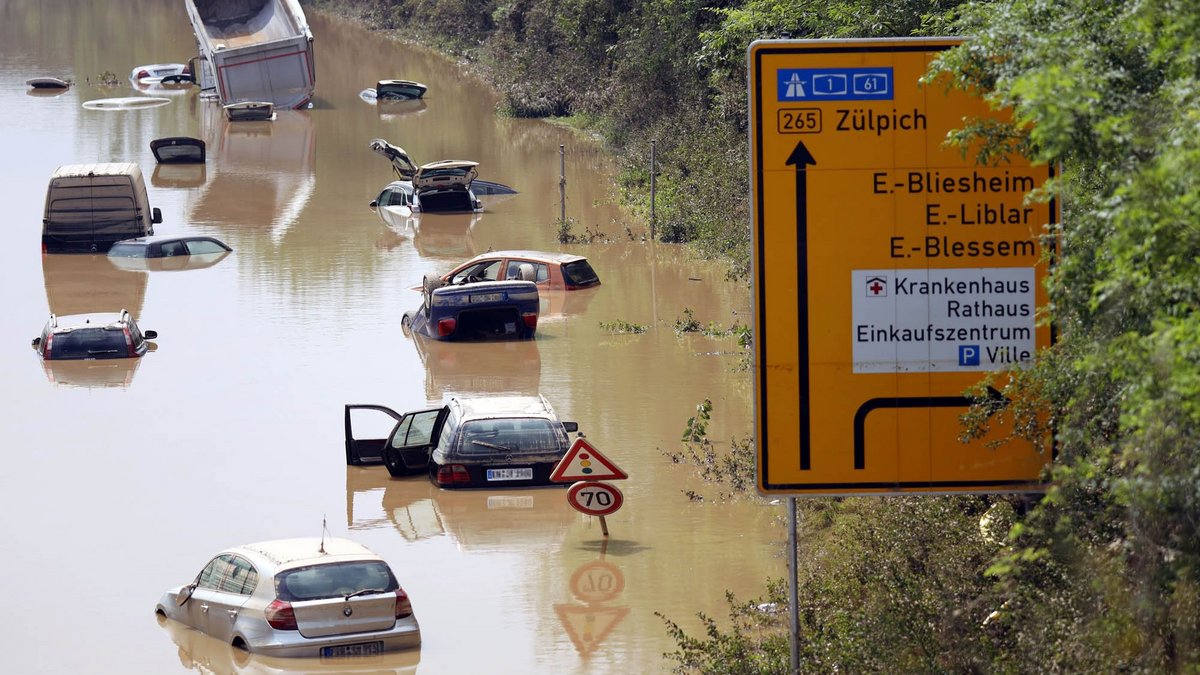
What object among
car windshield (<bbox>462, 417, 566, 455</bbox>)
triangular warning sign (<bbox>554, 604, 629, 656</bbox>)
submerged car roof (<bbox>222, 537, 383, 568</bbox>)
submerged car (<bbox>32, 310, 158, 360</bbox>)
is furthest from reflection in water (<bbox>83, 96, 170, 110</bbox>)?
submerged car roof (<bbox>222, 537, 383, 568</bbox>)

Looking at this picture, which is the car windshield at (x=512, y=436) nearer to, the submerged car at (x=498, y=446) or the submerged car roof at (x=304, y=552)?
the submerged car at (x=498, y=446)

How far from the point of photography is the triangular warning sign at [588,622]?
52.9 ft

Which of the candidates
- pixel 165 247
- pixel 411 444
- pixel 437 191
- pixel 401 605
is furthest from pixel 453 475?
pixel 437 191

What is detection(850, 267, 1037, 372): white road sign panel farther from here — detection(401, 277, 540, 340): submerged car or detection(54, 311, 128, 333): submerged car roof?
detection(54, 311, 128, 333): submerged car roof

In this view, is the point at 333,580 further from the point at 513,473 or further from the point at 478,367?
the point at 478,367

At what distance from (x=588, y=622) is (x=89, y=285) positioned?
25.1 m

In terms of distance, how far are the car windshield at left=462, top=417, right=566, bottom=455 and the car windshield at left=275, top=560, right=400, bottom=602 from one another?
18.8 feet

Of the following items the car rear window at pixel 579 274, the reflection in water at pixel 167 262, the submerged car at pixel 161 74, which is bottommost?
the car rear window at pixel 579 274

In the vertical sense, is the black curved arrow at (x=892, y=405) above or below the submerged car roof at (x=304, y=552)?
above

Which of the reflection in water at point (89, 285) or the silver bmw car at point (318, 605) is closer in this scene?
the silver bmw car at point (318, 605)

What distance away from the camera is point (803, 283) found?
9.95m

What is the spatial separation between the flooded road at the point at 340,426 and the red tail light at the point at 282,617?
16.2 inches

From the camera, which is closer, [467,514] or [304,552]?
[304,552]

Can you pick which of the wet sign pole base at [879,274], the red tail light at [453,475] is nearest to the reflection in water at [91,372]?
the red tail light at [453,475]
